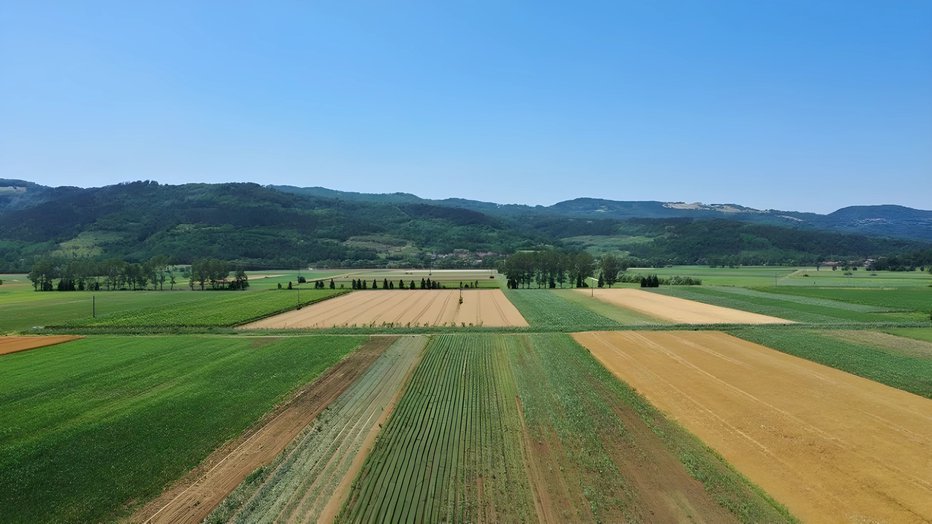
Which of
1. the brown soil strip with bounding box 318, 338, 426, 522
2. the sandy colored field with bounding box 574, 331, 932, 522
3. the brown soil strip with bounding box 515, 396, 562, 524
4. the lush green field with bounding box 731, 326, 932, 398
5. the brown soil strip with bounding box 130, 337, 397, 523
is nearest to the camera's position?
the brown soil strip with bounding box 515, 396, 562, 524

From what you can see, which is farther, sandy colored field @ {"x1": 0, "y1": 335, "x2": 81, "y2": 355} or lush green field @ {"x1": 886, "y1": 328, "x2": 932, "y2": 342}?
lush green field @ {"x1": 886, "y1": 328, "x2": 932, "y2": 342}

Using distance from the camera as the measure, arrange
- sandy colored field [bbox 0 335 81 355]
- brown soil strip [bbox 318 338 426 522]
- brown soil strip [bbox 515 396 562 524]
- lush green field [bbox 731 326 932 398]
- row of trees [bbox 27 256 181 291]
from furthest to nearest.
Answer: row of trees [bbox 27 256 181 291] < sandy colored field [bbox 0 335 81 355] < lush green field [bbox 731 326 932 398] < brown soil strip [bbox 318 338 426 522] < brown soil strip [bbox 515 396 562 524]

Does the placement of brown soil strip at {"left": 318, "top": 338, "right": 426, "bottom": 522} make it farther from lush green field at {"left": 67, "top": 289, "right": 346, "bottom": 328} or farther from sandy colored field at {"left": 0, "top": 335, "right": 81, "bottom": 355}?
lush green field at {"left": 67, "top": 289, "right": 346, "bottom": 328}

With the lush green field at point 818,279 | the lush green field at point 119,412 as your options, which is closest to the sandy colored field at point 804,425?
the lush green field at point 119,412

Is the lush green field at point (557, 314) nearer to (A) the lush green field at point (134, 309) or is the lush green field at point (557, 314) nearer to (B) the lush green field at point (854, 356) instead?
(B) the lush green field at point (854, 356)

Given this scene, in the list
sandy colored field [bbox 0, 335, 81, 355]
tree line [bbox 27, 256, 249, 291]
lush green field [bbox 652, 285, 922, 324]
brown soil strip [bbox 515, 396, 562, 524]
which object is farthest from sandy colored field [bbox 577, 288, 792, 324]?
tree line [bbox 27, 256, 249, 291]

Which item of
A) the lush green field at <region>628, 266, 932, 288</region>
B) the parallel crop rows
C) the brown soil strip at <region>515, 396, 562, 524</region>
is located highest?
the lush green field at <region>628, 266, 932, 288</region>
